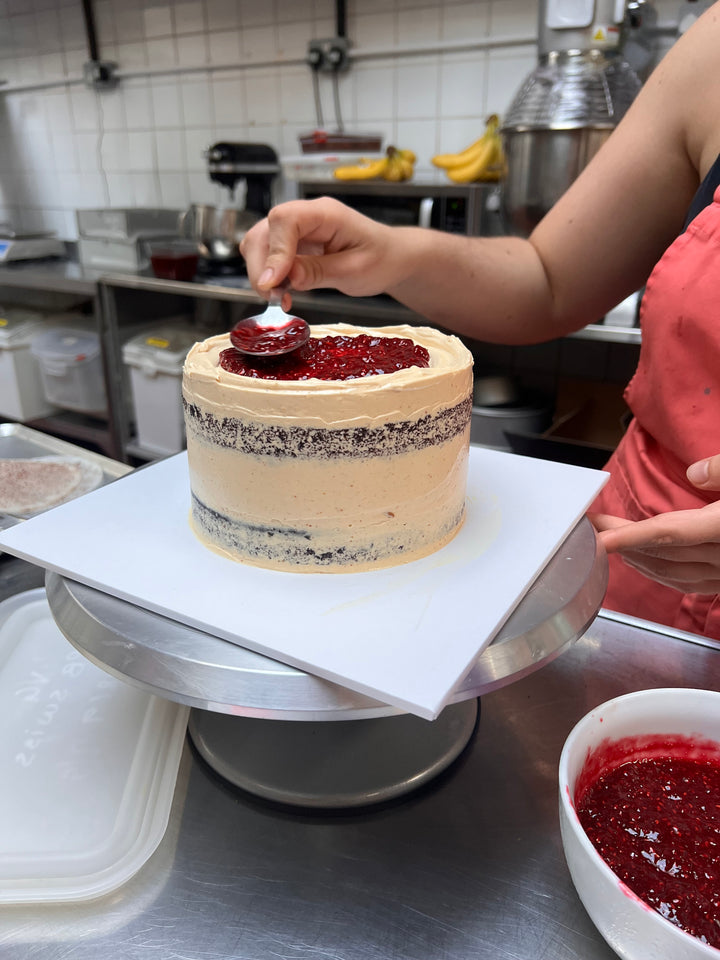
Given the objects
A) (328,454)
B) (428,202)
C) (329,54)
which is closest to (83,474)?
(328,454)

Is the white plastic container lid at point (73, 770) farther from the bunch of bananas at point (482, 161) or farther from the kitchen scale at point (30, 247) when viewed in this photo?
the kitchen scale at point (30, 247)

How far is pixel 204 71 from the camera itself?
113 inches

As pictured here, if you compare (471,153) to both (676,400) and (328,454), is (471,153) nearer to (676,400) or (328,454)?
(676,400)

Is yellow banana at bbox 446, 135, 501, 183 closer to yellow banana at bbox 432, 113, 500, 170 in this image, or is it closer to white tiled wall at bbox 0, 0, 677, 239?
yellow banana at bbox 432, 113, 500, 170

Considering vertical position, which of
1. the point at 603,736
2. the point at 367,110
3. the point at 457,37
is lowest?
the point at 603,736

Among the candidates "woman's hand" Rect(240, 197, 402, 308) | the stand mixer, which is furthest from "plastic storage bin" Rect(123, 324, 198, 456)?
"woman's hand" Rect(240, 197, 402, 308)

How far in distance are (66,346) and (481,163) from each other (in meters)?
1.73

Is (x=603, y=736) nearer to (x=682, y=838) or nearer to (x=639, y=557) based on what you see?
(x=682, y=838)

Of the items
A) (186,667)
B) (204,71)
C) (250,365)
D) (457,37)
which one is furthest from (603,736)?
(204,71)

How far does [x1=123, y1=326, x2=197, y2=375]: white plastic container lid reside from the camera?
8.17 ft

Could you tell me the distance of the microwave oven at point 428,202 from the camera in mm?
1982

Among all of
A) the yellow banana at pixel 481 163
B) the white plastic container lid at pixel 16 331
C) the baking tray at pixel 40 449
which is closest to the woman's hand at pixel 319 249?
the baking tray at pixel 40 449

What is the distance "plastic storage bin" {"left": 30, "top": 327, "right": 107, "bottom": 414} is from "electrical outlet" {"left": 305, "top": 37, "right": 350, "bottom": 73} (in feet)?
4.31

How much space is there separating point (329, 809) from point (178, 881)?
131 millimetres
